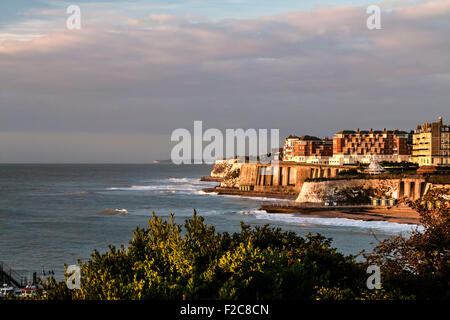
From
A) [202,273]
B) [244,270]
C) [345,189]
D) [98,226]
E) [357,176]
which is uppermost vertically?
[244,270]

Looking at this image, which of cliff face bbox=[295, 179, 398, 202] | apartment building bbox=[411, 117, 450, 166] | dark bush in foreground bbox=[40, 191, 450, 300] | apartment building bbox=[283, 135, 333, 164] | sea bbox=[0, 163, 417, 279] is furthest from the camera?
apartment building bbox=[283, 135, 333, 164]

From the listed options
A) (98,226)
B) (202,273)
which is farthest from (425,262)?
(98,226)

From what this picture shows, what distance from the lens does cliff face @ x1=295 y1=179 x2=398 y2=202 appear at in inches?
3187

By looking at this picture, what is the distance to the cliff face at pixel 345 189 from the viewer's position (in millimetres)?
80938

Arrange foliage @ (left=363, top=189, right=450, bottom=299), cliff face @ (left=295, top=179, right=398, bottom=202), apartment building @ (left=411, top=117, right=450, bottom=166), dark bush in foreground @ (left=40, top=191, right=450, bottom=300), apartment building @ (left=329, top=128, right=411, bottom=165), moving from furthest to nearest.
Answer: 1. apartment building @ (left=329, top=128, right=411, bottom=165)
2. apartment building @ (left=411, top=117, right=450, bottom=166)
3. cliff face @ (left=295, top=179, right=398, bottom=202)
4. foliage @ (left=363, top=189, right=450, bottom=299)
5. dark bush in foreground @ (left=40, top=191, right=450, bottom=300)

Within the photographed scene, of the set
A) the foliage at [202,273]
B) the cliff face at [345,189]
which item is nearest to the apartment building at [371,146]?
the cliff face at [345,189]

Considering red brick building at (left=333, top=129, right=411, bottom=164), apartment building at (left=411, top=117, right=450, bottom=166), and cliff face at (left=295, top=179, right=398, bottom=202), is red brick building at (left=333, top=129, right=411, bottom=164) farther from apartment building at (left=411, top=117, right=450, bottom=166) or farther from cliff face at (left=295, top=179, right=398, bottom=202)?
cliff face at (left=295, top=179, right=398, bottom=202)

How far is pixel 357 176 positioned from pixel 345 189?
328 cm

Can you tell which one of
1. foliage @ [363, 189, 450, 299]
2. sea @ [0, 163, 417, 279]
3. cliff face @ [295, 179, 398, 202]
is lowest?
sea @ [0, 163, 417, 279]

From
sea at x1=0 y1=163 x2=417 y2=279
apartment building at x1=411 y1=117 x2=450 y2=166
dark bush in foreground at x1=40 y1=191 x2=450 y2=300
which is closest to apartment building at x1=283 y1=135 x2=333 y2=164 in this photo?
apartment building at x1=411 y1=117 x2=450 y2=166

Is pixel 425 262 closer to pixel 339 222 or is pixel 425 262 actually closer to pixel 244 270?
pixel 244 270

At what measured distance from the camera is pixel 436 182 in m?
75.1

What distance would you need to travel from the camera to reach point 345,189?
83875mm
